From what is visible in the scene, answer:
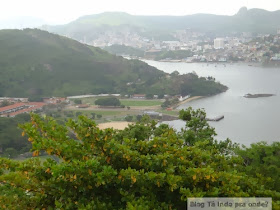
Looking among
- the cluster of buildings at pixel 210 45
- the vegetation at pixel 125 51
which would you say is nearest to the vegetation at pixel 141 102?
the cluster of buildings at pixel 210 45

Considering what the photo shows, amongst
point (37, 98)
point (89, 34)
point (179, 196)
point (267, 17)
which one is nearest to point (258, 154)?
point (179, 196)

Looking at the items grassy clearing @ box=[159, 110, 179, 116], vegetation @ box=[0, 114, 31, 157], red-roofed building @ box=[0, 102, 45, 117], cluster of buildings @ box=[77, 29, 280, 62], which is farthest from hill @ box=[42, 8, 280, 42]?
vegetation @ box=[0, 114, 31, 157]

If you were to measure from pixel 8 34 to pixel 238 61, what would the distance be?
35.1 metres

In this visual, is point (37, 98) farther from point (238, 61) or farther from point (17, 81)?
point (238, 61)

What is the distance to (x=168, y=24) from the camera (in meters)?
123

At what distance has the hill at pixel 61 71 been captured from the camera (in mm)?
33312

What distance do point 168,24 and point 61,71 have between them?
9193 cm

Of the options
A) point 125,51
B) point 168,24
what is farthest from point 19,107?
point 168,24

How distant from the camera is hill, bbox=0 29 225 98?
3331cm

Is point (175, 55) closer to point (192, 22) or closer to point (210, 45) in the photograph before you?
point (210, 45)

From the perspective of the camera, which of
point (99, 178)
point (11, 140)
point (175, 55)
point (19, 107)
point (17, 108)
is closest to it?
point (99, 178)

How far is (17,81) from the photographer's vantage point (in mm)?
33844

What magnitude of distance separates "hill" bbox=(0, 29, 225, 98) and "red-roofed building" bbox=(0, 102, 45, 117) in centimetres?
474

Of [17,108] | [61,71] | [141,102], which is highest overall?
[61,71]
